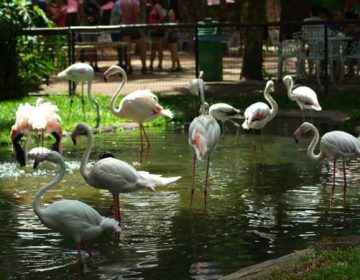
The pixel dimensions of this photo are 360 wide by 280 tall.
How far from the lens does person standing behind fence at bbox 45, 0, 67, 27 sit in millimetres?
25672

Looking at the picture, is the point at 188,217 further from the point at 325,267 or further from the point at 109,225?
the point at 325,267

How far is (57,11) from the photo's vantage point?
86.3 ft

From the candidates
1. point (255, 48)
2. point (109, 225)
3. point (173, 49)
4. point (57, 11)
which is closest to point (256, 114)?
point (109, 225)

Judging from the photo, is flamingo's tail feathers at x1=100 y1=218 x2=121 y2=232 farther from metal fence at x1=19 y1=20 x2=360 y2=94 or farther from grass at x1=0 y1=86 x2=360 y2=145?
metal fence at x1=19 y1=20 x2=360 y2=94

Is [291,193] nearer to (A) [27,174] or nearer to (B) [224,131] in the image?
(A) [27,174]

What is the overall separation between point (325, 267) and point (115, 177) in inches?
113

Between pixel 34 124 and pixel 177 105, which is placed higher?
pixel 34 124

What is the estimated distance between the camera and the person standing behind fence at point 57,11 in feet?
84.2

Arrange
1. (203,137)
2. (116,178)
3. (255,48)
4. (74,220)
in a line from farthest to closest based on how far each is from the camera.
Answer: (255,48) < (203,137) < (116,178) < (74,220)

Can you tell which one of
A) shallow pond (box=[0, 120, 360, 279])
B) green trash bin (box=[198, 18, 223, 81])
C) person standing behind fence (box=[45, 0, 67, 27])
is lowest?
shallow pond (box=[0, 120, 360, 279])

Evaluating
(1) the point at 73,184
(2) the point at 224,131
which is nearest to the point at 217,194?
(1) the point at 73,184

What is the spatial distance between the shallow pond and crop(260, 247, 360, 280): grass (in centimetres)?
76

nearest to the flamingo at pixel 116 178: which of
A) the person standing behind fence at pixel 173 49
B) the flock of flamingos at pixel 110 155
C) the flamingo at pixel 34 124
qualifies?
the flock of flamingos at pixel 110 155

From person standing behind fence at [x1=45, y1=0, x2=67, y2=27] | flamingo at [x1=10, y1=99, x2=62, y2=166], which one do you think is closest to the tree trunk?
person standing behind fence at [x1=45, y1=0, x2=67, y2=27]
